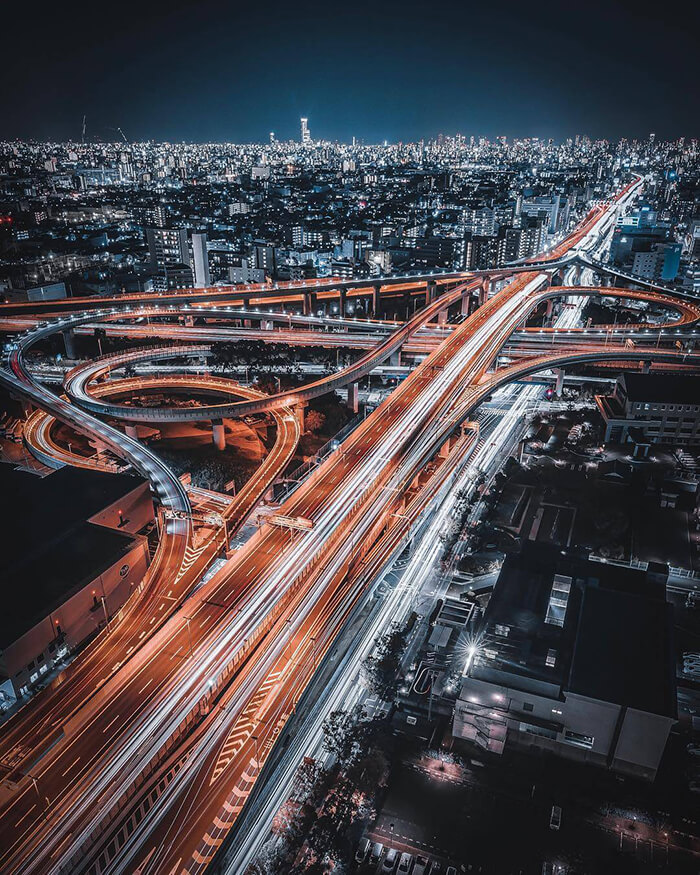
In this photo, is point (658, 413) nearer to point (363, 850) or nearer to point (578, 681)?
point (578, 681)

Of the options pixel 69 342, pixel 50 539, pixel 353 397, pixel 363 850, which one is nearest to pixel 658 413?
pixel 353 397

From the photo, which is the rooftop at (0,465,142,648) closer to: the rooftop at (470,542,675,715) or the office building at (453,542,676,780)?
the office building at (453,542,676,780)

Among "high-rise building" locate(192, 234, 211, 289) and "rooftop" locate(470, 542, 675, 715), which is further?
"high-rise building" locate(192, 234, 211, 289)

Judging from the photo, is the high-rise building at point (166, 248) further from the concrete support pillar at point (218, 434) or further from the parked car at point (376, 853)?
the parked car at point (376, 853)

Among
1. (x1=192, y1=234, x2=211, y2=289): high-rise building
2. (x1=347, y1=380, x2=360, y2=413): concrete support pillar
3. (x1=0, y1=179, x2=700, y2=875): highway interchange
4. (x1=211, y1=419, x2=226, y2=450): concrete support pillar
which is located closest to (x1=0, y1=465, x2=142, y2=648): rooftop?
(x1=0, y1=179, x2=700, y2=875): highway interchange

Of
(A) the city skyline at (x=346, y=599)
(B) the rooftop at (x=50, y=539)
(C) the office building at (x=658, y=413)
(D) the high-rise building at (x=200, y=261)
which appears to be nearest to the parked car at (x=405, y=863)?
(A) the city skyline at (x=346, y=599)
